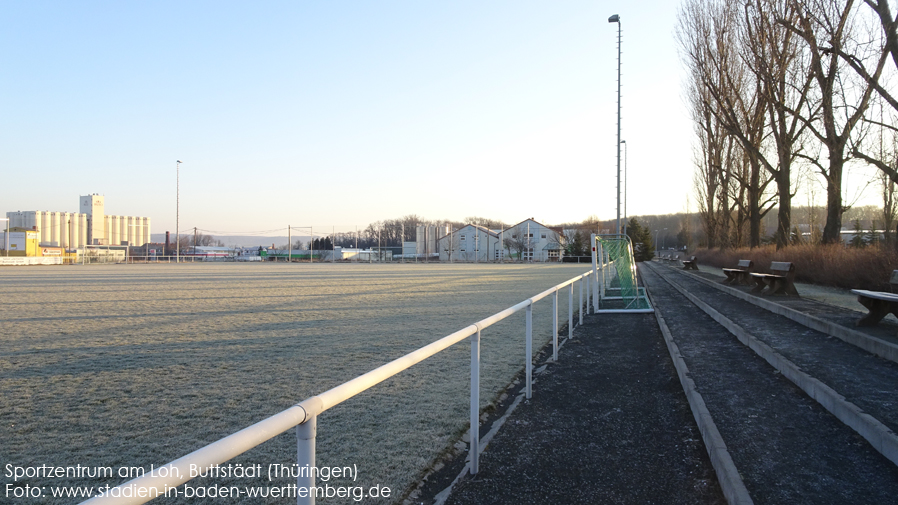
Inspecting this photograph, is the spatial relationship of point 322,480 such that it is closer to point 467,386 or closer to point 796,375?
point 467,386

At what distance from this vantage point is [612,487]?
3.31m

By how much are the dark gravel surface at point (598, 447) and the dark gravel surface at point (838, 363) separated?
1.28 metres

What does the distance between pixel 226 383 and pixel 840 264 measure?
1601 cm

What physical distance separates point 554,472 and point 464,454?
2.06 feet

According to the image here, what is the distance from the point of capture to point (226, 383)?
5703mm

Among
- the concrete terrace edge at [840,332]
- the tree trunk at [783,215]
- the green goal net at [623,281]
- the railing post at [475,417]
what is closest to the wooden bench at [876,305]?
the concrete terrace edge at [840,332]

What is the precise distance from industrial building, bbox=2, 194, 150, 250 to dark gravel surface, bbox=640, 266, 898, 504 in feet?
331

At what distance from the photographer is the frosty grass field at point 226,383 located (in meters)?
3.77

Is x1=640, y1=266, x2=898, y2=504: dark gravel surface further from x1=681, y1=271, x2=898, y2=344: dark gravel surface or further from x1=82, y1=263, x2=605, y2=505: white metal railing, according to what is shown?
x1=82, y1=263, x2=605, y2=505: white metal railing

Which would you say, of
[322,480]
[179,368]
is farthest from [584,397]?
[179,368]

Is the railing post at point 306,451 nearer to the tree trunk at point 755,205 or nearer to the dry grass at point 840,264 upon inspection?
the dry grass at point 840,264

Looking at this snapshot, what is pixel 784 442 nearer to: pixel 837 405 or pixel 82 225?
pixel 837 405

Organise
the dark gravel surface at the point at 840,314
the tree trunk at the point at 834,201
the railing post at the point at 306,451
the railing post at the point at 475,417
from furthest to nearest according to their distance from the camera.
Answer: the tree trunk at the point at 834,201, the dark gravel surface at the point at 840,314, the railing post at the point at 475,417, the railing post at the point at 306,451

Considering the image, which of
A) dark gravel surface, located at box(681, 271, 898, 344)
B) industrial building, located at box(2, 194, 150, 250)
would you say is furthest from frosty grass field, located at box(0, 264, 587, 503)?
industrial building, located at box(2, 194, 150, 250)
